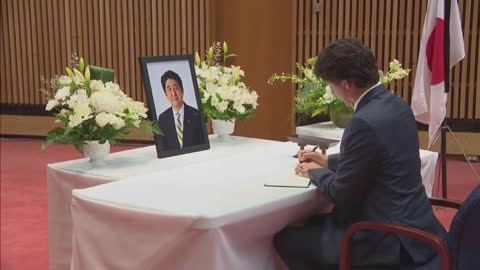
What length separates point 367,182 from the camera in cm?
275

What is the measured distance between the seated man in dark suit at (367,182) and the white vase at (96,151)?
1084mm

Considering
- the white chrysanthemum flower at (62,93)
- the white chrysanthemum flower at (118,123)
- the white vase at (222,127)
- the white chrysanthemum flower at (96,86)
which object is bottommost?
the white vase at (222,127)

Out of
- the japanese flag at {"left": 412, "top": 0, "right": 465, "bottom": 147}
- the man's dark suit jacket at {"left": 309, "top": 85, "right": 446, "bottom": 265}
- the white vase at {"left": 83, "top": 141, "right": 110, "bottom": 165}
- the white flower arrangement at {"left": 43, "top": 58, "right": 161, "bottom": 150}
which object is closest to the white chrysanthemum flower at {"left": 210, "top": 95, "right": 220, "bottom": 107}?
the white flower arrangement at {"left": 43, "top": 58, "right": 161, "bottom": 150}

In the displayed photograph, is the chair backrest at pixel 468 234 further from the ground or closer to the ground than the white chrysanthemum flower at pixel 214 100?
closer to the ground

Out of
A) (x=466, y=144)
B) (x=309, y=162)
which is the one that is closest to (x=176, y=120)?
(x=309, y=162)

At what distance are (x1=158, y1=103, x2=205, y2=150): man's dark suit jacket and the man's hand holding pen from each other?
77cm

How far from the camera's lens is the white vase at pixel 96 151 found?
3434mm

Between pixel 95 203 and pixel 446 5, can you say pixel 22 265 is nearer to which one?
pixel 95 203

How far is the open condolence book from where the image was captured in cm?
297

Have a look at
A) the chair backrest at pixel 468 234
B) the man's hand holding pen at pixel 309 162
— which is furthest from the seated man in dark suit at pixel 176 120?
the chair backrest at pixel 468 234

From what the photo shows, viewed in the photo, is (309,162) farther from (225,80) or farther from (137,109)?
(225,80)

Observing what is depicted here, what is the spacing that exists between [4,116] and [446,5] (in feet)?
20.8

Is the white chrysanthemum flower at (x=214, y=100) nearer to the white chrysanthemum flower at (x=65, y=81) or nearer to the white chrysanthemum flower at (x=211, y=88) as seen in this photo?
the white chrysanthemum flower at (x=211, y=88)

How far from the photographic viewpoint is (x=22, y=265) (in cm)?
452
